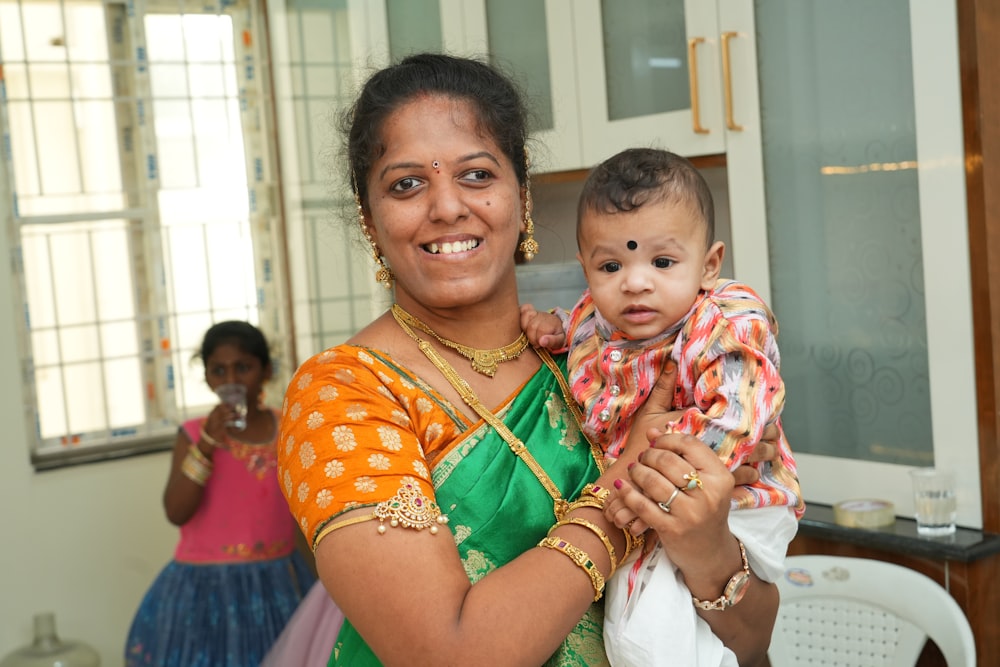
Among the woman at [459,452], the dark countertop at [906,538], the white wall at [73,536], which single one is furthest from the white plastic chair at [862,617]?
the white wall at [73,536]

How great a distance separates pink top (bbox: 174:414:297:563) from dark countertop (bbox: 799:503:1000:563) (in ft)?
6.02

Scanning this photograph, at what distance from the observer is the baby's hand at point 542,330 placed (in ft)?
4.68

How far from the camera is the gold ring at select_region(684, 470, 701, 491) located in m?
1.11

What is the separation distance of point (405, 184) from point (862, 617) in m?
1.35

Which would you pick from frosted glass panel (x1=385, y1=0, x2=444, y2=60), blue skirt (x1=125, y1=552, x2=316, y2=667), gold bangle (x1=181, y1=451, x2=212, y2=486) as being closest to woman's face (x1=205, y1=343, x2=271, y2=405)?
gold bangle (x1=181, y1=451, x2=212, y2=486)

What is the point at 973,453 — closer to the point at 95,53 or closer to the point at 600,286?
the point at 600,286

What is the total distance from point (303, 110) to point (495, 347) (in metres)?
2.79

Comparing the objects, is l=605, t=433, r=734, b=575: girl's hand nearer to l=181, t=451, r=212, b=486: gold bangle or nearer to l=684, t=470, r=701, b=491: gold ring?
l=684, t=470, r=701, b=491: gold ring

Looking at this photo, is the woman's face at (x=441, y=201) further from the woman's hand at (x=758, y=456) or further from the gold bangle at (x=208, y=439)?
the gold bangle at (x=208, y=439)

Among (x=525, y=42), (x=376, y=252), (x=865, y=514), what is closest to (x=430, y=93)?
(x=376, y=252)

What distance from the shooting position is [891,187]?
215 centimetres

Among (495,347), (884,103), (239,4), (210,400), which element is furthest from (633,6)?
(210,400)

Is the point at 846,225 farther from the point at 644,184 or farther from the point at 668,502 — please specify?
the point at 668,502

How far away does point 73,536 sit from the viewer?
410 centimetres
